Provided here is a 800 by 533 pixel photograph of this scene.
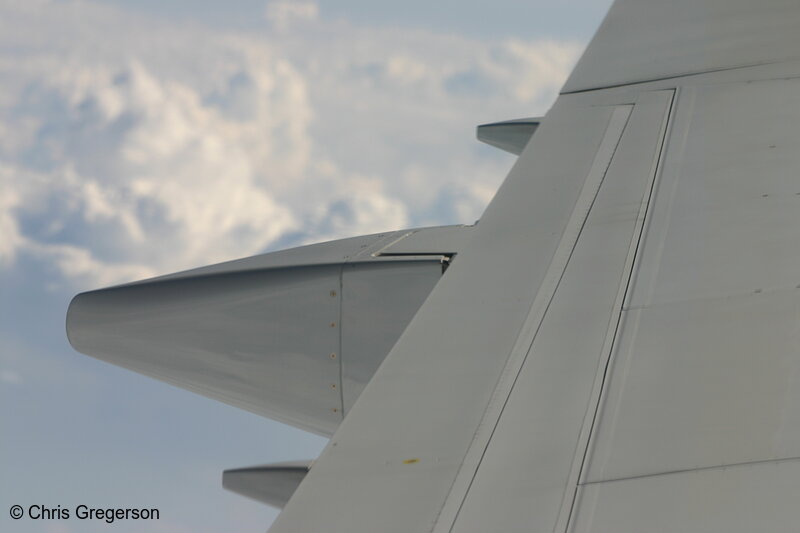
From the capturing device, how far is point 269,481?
4.01 metres

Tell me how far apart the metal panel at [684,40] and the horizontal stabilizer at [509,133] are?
973 millimetres

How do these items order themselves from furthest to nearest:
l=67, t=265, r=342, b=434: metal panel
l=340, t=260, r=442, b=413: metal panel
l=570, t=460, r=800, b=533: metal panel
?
l=67, t=265, r=342, b=434: metal panel → l=340, t=260, r=442, b=413: metal panel → l=570, t=460, r=800, b=533: metal panel

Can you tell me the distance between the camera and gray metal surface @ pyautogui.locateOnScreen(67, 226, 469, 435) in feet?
13.5

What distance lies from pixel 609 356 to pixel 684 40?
137 inches

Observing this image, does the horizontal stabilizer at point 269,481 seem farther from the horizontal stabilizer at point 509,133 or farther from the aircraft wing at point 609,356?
the horizontal stabilizer at point 509,133

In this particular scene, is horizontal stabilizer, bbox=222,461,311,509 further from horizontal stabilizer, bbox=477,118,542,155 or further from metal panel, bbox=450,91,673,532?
horizontal stabilizer, bbox=477,118,542,155

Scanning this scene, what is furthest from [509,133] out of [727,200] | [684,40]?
[727,200]

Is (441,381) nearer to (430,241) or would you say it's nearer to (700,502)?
(700,502)

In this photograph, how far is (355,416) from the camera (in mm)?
2504

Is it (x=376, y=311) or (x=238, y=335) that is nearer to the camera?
(x=376, y=311)

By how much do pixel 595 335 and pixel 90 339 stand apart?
3.04 m

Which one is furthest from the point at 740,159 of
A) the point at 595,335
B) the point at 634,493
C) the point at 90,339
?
the point at 90,339

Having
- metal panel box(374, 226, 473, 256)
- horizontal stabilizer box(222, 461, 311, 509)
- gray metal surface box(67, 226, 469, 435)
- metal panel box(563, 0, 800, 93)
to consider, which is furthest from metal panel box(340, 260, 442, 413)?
metal panel box(563, 0, 800, 93)

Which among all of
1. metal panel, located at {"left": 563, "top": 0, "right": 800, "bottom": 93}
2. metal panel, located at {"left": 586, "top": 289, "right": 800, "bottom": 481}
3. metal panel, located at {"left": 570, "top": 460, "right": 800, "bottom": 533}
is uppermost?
metal panel, located at {"left": 563, "top": 0, "right": 800, "bottom": 93}
